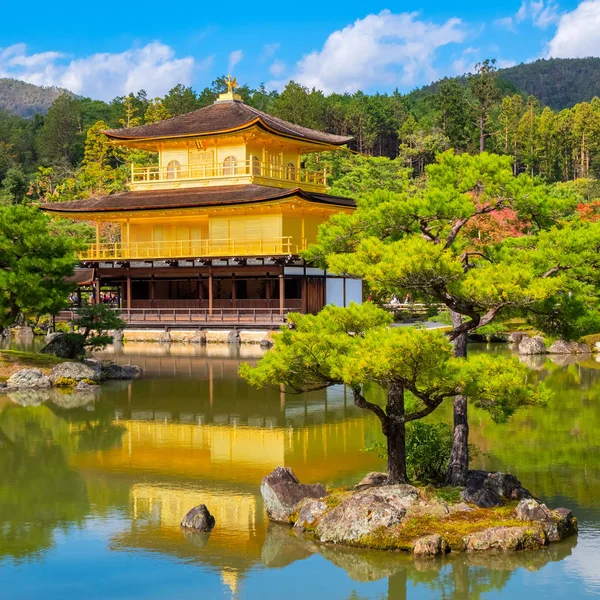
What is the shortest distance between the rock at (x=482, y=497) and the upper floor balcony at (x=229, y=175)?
31.8 m

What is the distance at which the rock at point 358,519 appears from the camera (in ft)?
36.6

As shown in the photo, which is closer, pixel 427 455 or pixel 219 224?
pixel 427 455

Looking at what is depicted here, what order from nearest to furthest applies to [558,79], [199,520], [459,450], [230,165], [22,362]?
1. [199,520]
2. [459,450]
3. [22,362]
4. [230,165]
5. [558,79]

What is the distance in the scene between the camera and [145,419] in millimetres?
20562

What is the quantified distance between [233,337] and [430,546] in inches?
1134

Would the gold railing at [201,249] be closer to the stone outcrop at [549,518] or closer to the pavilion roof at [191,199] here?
the pavilion roof at [191,199]

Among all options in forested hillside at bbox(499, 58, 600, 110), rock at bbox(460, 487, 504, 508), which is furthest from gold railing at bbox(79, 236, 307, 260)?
forested hillside at bbox(499, 58, 600, 110)

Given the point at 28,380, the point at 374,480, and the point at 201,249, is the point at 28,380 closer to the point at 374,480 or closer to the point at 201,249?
the point at 374,480

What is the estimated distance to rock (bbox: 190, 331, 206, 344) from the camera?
130ft

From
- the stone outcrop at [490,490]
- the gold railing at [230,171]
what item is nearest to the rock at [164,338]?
the gold railing at [230,171]

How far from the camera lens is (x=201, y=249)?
4225 centimetres

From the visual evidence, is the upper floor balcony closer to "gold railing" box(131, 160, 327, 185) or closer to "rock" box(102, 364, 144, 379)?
"gold railing" box(131, 160, 327, 185)

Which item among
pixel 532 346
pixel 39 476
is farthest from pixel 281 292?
pixel 39 476

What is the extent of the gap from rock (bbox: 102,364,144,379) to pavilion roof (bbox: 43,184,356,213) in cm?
1304
